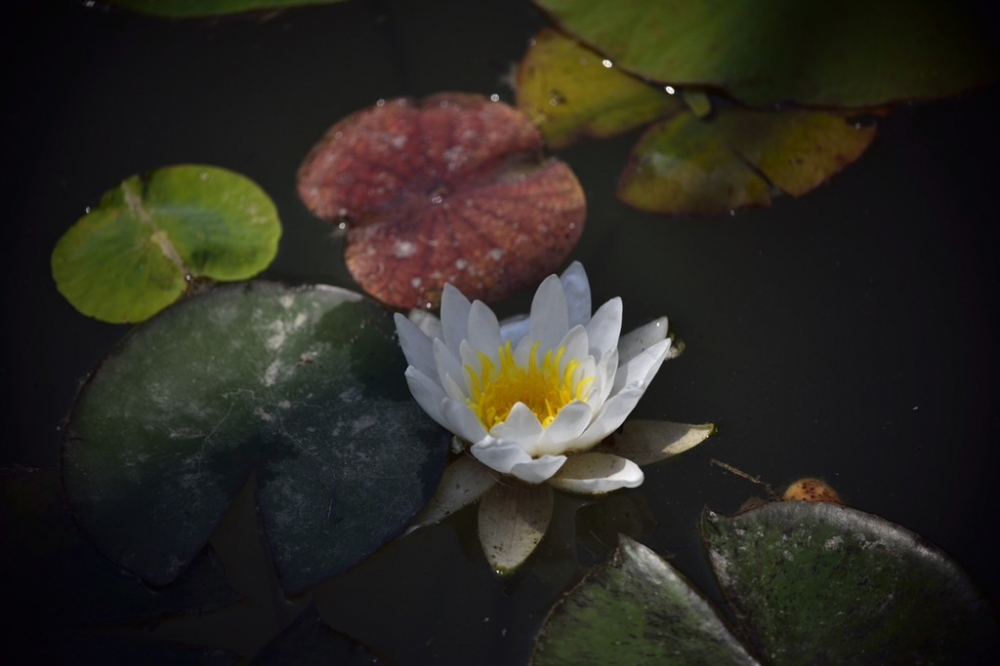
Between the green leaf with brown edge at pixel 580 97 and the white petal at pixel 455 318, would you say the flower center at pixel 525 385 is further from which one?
the green leaf with brown edge at pixel 580 97

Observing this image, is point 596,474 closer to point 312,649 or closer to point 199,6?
point 312,649

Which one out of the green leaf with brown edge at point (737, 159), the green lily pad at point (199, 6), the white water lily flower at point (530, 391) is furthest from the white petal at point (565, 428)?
the green lily pad at point (199, 6)

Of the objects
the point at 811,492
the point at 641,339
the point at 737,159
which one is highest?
the point at 737,159

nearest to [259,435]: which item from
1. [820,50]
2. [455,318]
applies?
[455,318]

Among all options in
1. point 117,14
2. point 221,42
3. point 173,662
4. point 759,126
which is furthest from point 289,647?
point 117,14

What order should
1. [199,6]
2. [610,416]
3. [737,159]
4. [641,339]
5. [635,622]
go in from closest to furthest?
[635,622], [610,416], [641,339], [737,159], [199,6]
